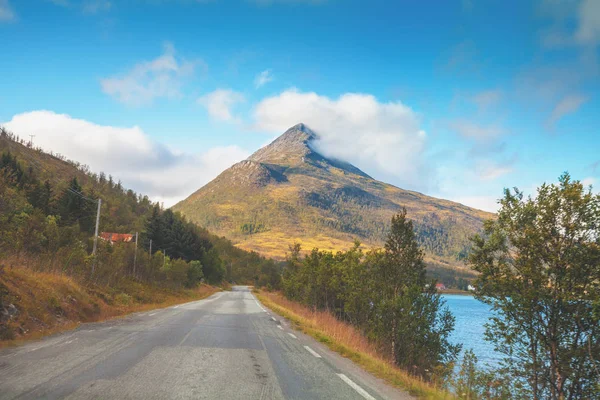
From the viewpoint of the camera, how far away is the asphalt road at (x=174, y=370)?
18.5ft

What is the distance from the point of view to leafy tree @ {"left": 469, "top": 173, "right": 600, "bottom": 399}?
932 cm

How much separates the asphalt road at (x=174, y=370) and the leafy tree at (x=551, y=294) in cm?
461

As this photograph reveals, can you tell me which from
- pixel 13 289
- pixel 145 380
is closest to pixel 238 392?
pixel 145 380

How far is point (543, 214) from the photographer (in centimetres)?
999

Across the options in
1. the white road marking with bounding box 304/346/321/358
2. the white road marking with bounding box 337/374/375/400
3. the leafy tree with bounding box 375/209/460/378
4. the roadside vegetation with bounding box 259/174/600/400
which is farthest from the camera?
the leafy tree with bounding box 375/209/460/378

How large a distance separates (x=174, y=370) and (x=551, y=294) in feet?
28.3

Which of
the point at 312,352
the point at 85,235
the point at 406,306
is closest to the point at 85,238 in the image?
the point at 85,235

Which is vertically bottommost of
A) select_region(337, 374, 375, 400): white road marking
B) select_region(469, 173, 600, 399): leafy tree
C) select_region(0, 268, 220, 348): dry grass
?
select_region(0, 268, 220, 348): dry grass

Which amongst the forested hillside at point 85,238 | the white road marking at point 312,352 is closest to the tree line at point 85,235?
the forested hillside at point 85,238

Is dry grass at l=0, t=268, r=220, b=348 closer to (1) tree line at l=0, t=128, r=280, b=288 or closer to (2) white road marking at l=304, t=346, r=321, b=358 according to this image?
(1) tree line at l=0, t=128, r=280, b=288

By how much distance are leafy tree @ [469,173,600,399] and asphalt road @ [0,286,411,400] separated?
182 inches

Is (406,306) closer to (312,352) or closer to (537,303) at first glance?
(537,303)

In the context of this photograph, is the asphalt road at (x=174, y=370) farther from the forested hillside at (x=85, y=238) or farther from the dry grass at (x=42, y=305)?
the forested hillside at (x=85, y=238)

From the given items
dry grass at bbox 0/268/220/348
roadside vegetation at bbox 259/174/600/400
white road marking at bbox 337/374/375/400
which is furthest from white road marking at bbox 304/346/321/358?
dry grass at bbox 0/268/220/348
